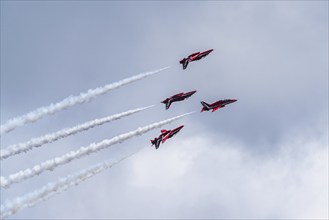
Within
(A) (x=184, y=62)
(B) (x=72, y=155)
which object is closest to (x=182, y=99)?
(A) (x=184, y=62)

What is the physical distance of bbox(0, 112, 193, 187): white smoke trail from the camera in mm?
145375

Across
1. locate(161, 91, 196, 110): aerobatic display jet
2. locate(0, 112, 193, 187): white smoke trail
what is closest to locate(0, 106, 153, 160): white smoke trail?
locate(0, 112, 193, 187): white smoke trail

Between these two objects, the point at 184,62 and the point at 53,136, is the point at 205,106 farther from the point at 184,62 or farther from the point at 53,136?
the point at 53,136

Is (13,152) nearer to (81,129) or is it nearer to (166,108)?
(81,129)

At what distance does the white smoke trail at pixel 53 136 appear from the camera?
148025 millimetres

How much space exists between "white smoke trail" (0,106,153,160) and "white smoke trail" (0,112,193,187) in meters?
3.95

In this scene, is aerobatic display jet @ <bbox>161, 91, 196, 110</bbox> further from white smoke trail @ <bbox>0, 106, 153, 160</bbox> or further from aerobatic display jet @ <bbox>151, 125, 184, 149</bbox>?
white smoke trail @ <bbox>0, 106, 153, 160</bbox>

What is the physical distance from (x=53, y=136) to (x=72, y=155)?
18.2 ft

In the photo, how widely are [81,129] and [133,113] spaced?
40.4 feet

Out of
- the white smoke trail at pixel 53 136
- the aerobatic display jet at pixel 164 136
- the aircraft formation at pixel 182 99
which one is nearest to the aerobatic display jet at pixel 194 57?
the aircraft formation at pixel 182 99

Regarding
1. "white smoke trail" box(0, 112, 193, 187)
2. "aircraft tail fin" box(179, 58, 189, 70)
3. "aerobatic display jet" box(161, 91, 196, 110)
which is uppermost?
"aircraft tail fin" box(179, 58, 189, 70)

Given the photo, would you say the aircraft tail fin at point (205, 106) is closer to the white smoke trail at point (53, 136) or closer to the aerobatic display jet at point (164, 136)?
the aerobatic display jet at point (164, 136)

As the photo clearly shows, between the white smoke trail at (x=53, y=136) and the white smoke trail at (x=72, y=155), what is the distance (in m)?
3.95

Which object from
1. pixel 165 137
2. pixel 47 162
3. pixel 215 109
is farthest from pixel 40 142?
pixel 215 109
